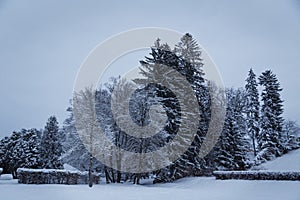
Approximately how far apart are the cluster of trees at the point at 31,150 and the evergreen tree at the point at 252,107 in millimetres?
19199

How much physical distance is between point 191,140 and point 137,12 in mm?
9596

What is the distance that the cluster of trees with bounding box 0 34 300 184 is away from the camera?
18781 mm

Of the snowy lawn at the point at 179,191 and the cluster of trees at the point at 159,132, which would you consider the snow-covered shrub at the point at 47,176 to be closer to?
the snowy lawn at the point at 179,191

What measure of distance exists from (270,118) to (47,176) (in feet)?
66.0

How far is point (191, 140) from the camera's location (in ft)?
64.1

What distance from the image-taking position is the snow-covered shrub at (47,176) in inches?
625

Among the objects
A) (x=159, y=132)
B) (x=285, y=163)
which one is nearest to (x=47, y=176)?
(x=159, y=132)

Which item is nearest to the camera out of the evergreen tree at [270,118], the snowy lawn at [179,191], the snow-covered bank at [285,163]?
the snowy lawn at [179,191]

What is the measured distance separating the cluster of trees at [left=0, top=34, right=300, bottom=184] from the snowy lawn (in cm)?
329

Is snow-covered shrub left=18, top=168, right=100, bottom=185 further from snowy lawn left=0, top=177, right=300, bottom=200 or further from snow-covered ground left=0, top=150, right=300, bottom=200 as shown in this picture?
snowy lawn left=0, top=177, right=300, bottom=200

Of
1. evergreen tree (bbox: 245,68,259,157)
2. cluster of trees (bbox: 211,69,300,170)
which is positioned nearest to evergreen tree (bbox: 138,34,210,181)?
cluster of trees (bbox: 211,69,300,170)

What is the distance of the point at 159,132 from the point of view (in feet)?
61.2

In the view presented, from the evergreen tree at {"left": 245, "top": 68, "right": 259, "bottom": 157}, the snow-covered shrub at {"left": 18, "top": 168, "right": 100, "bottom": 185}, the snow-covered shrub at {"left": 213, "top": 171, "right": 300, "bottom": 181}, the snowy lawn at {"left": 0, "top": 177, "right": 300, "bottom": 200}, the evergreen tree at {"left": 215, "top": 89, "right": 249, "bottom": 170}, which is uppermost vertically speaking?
the evergreen tree at {"left": 245, "top": 68, "right": 259, "bottom": 157}

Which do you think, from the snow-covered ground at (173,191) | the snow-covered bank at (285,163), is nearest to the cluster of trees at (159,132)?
the snow-covered bank at (285,163)
